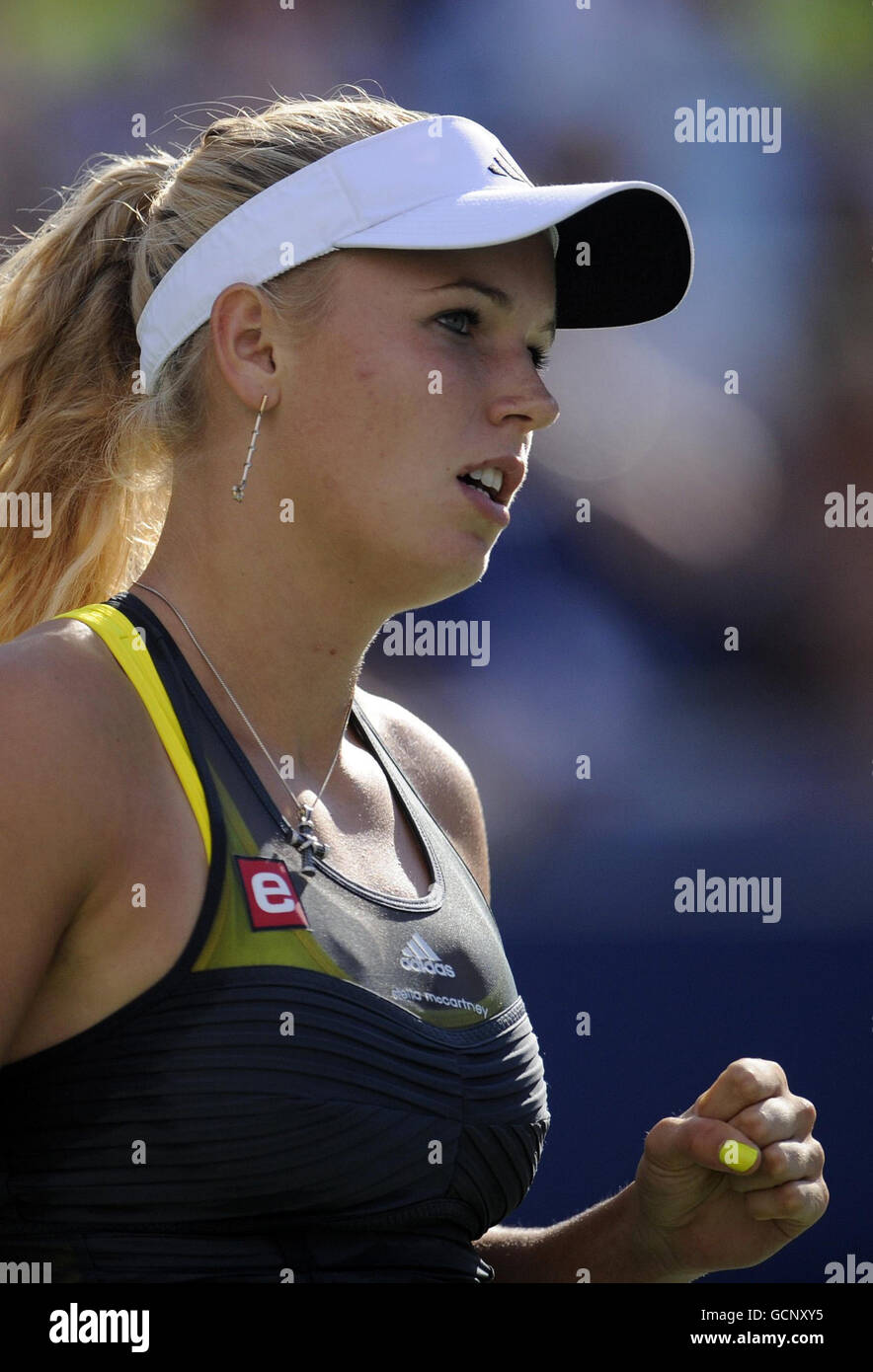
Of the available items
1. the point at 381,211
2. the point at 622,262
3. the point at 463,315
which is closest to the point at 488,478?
the point at 463,315

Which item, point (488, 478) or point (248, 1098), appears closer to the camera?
point (248, 1098)

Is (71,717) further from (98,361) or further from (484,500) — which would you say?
(98,361)

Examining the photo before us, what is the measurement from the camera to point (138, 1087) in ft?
3.72

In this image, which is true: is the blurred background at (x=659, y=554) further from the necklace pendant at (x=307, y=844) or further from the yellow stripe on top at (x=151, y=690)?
the yellow stripe on top at (x=151, y=690)

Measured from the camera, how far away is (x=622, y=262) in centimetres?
162

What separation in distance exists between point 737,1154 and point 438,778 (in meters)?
0.53

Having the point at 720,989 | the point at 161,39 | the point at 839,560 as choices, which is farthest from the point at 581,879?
the point at 161,39

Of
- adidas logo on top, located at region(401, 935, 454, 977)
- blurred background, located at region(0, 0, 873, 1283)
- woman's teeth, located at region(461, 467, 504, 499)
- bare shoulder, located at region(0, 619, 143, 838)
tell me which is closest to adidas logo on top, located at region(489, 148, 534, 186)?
woman's teeth, located at region(461, 467, 504, 499)

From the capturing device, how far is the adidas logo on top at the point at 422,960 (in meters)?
1.29

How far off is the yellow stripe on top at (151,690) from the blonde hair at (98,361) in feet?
0.85

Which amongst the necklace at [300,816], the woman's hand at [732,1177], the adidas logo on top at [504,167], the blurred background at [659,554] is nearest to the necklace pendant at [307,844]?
the necklace at [300,816]

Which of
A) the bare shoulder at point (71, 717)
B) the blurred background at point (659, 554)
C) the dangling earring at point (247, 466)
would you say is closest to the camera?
the bare shoulder at point (71, 717)

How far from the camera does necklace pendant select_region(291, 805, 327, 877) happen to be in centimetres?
128
